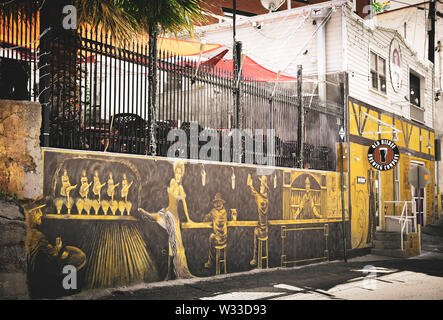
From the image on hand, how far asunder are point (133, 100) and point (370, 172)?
10314 millimetres

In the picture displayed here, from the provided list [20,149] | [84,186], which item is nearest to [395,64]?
[84,186]

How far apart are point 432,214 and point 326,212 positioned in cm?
1134

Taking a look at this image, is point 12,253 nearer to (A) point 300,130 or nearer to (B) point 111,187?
(B) point 111,187

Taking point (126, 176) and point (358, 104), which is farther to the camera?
point (358, 104)

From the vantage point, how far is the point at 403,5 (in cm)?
2597

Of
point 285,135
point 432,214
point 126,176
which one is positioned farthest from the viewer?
point 432,214

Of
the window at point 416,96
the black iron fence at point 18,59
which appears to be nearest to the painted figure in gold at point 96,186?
the black iron fence at point 18,59

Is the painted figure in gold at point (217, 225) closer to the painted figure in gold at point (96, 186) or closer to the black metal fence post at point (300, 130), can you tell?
the painted figure in gold at point (96, 186)

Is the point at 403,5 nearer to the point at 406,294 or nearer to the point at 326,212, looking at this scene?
the point at 326,212

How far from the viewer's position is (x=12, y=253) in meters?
5.84

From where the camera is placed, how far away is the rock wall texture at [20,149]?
612cm

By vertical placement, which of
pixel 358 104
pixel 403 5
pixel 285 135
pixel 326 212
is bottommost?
pixel 326 212

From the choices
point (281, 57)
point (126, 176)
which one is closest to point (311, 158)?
point (281, 57)

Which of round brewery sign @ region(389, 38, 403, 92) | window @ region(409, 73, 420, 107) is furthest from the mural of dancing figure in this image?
window @ region(409, 73, 420, 107)
